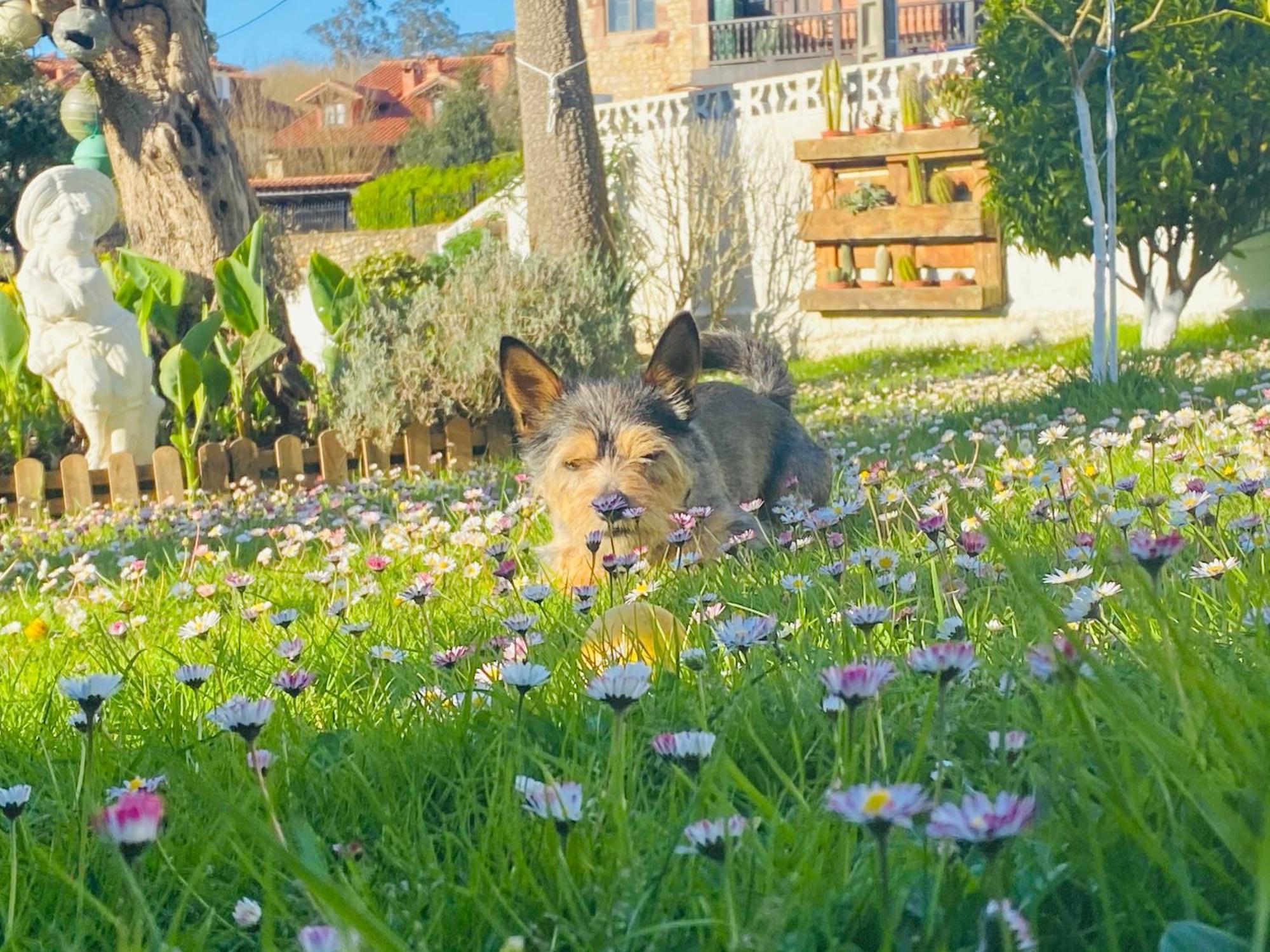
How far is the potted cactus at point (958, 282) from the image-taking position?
755 inches

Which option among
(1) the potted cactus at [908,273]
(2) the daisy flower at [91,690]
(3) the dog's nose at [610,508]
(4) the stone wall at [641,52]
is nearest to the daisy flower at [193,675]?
(2) the daisy flower at [91,690]

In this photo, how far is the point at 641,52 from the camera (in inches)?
1906

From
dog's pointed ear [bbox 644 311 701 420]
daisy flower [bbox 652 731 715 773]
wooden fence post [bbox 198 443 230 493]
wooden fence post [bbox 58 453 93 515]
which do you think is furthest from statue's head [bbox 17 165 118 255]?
daisy flower [bbox 652 731 715 773]

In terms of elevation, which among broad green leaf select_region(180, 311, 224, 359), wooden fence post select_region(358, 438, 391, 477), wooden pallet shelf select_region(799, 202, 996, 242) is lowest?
wooden fence post select_region(358, 438, 391, 477)

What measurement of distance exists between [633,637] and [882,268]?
59.3ft

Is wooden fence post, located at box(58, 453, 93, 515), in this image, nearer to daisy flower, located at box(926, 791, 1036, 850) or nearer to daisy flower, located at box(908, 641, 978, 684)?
daisy flower, located at box(908, 641, 978, 684)

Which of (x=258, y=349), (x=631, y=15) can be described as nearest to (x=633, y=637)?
(x=258, y=349)

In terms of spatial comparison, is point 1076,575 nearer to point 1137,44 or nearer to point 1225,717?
point 1225,717

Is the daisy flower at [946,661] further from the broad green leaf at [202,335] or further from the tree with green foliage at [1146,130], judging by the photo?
the tree with green foliage at [1146,130]

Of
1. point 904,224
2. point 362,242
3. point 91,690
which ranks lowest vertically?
point 91,690

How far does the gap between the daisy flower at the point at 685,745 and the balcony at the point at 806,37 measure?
41.0 meters

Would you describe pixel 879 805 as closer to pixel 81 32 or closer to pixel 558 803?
pixel 558 803

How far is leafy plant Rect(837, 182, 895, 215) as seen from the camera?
20.0 metres

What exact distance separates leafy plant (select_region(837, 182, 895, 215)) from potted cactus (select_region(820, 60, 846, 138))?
3.64 feet
